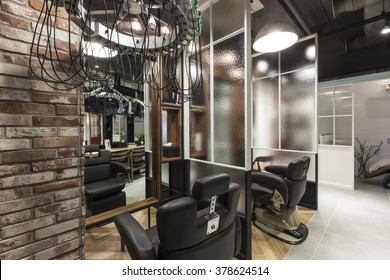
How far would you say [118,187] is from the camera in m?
2.54

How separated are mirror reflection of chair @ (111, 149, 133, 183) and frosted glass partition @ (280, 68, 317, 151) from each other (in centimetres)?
259

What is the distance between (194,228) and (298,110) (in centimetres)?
285

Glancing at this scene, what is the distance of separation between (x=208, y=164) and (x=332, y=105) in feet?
12.7

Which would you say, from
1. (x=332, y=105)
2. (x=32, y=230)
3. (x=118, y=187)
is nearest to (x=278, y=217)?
(x=118, y=187)

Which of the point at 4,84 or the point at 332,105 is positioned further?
the point at 332,105

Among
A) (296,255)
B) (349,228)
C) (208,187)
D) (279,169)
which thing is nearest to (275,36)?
(279,169)

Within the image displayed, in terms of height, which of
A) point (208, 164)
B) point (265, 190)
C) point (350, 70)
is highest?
point (350, 70)

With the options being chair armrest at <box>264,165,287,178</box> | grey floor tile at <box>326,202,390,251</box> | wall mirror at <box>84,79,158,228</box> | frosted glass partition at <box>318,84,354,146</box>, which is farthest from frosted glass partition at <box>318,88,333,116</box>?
wall mirror at <box>84,79,158,228</box>

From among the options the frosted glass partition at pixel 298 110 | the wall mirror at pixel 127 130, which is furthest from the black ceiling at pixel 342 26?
the wall mirror at pixel 127 130

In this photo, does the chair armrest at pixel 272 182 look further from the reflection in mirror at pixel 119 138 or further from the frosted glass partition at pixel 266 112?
the reflection in mirror at pixel 119 138

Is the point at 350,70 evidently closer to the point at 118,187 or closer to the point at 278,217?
the point at 278,217

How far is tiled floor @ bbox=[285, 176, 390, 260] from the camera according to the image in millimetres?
1957

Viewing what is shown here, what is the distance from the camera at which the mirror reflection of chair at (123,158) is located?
9.46 feet
